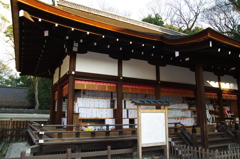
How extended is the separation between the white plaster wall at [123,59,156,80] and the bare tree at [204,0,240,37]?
1492cm

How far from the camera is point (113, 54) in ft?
25.8

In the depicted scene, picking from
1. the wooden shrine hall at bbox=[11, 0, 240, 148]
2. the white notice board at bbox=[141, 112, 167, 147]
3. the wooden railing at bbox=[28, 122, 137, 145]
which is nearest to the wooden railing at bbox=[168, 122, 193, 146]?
the wooden shrine hall at bbox=[11, 0, 240, 148]

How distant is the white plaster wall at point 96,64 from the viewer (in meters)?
7.19

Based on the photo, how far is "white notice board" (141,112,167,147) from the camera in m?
5.29

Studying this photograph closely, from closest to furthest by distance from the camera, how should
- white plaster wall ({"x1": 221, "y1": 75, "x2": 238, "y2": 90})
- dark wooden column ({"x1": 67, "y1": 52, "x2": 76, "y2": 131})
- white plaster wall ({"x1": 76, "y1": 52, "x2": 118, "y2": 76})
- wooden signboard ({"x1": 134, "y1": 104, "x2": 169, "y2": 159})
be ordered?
wooden signboard ({"x1": 134, "y1": 104, "x2": 169, "y2": 159})
dark wooden column ({"x1": 67, "y1": 52, "x2": 76, "y2": 131})
white plaster wall ({"x1": 76, "y1": 52, "x2": 118, "y2": 76})
white plaster wall ({"x1": 221, "y1": 75, "x2": 238, "y2": 90})

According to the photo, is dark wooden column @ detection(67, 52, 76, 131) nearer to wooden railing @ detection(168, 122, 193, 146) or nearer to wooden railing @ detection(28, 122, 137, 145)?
wooden railing @ detection(28, 122, 137, 145)

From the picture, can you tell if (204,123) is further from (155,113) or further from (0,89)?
(0,89)

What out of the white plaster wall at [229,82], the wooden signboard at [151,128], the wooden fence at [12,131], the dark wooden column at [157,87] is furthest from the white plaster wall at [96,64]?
the wooden fence at [12,131]

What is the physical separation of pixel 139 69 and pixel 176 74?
7.59 ft

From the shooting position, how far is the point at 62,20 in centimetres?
550

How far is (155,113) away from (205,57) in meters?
3.72

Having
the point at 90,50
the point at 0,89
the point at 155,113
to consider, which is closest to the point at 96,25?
the point at 90,50

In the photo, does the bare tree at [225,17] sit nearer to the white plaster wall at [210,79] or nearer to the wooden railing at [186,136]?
the white plaster wall at [210,79]

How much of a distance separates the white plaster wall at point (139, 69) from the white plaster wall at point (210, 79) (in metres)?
3.74
